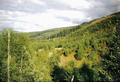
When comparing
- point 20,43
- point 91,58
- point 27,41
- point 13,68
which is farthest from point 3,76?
point 91,58

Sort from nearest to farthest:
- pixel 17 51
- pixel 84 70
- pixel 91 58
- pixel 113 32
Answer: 1. pixel 113 32
2. pixel 17 51
3. pixel 84 70
4. pixel 91 58

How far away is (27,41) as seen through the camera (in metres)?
16.0

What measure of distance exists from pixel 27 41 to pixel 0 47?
533cm

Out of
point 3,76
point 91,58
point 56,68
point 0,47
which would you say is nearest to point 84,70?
point 56,68

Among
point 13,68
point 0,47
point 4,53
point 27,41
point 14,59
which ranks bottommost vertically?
point 13,68

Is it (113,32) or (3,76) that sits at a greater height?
(113,32)

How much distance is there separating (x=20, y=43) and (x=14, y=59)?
339 cm

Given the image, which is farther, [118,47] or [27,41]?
[27,41]

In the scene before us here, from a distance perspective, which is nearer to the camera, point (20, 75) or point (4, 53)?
point (20, 75)

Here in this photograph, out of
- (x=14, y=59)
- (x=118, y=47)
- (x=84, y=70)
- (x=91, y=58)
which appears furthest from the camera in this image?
(x=91, y=58)

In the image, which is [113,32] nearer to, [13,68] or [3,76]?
[13,68]

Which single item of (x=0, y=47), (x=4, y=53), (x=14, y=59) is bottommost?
(x=14, y=59)

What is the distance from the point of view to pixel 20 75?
41.7 feet

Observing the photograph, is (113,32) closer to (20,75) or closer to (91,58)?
(20,75)
